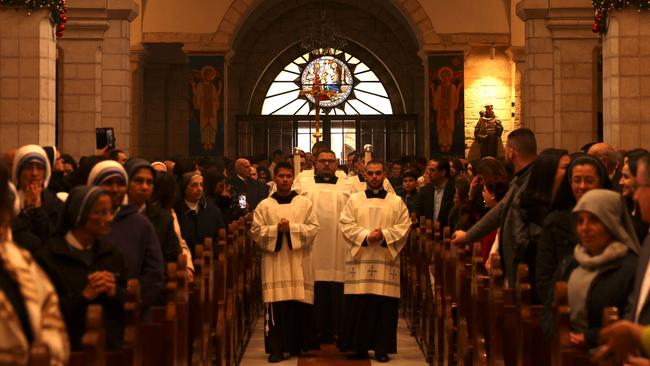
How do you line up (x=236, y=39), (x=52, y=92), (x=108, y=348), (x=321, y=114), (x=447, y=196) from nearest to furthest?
(x=108, y=348) → (x=447, y=196) → (x=52, y=92) → (x=236, y=39) → (x=321, y=114)

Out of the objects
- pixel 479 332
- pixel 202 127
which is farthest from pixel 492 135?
pixel 479 332

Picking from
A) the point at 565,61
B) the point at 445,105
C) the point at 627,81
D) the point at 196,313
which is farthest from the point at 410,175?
the point at 445,105

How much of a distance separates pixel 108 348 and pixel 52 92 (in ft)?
33.4

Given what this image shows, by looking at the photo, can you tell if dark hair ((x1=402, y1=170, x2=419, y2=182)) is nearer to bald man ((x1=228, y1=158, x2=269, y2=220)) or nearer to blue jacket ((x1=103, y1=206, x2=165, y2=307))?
bald man ((x1=228, y1=158, x2=269, y2=220))

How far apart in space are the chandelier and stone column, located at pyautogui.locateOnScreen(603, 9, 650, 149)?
1277cm

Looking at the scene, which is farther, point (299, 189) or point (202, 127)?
point (202, 127)

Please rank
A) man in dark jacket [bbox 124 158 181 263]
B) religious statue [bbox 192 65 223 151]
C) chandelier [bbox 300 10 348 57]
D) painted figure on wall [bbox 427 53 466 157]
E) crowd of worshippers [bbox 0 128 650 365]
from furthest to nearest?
1. chandelier [bbox 300 10 348 57]
2. painted figure on wall [bbox 427 53 466 157]
3. religious statue [bbox 192 65 223 151]
4. man in dark jacket [bbox 124 158 181 263]
5. crowd of worshippers [bbox 0 128 650 365]

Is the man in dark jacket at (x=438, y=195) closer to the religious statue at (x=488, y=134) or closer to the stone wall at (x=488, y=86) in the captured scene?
the religious statue at (x=488, y=134)

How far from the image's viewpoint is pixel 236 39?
28.8 m

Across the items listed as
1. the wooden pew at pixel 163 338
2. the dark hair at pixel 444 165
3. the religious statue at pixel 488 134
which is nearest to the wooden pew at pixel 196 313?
the wooden pew at pixel 163 338

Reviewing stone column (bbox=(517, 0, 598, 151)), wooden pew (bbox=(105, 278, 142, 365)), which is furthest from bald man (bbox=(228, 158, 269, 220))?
wooden pew (bbox=(105, 278, 142, 365))

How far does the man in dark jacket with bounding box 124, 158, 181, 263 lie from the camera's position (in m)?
7.83

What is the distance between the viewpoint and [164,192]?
8.55m

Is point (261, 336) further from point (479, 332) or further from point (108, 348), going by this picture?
point (108, 348)
